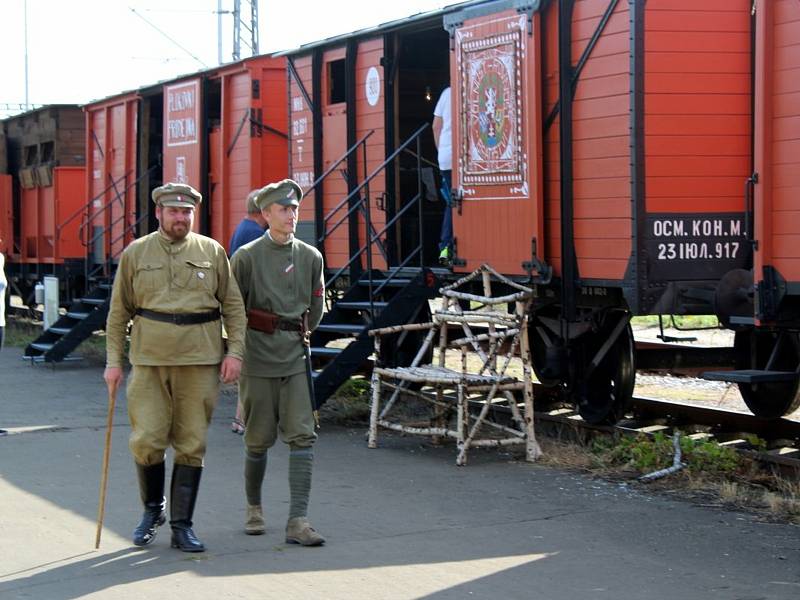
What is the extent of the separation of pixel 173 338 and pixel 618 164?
4.24m

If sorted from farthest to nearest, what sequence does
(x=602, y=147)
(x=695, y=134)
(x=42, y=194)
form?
(x=42, y=194), (x=602, y=147), (x=695, y=134)

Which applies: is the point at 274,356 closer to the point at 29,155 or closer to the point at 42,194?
the point at 42,194

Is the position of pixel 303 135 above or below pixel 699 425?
above

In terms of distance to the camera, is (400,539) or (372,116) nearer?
(400,539)

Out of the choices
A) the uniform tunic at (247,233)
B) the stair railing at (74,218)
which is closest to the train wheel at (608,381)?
the uniform tunic at (247,233)

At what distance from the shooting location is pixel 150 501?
6.87 metres

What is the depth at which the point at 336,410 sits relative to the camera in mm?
11875

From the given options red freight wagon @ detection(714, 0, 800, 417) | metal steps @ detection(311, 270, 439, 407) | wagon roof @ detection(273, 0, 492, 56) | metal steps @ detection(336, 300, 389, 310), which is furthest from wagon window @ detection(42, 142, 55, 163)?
red freight wagon @ detection(714, 0, 800, 417)

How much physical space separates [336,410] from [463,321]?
2.39 meters

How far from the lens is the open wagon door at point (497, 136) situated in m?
10.4

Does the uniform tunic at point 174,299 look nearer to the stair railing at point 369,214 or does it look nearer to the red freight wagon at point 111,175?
the stair railing at point 369,214

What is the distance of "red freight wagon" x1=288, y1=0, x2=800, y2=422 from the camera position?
8695mm

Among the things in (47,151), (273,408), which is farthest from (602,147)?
(47,151)

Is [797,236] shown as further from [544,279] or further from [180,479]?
[180,479]
